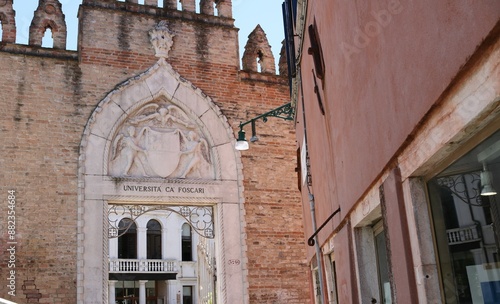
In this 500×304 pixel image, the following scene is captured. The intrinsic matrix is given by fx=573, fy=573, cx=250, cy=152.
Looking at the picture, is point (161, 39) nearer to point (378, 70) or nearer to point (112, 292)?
point (378, 70)

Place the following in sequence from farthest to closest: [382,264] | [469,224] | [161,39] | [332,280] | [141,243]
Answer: [141,243], [161,39], [332,280], [382,264], [469,224]

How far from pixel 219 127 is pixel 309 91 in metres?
4.44

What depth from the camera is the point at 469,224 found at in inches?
107

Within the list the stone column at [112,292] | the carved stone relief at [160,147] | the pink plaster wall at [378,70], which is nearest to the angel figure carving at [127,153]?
the carved stone relief at [160,147]

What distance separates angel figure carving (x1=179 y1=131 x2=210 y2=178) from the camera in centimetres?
1141

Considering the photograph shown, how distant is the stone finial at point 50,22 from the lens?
37.6 feet

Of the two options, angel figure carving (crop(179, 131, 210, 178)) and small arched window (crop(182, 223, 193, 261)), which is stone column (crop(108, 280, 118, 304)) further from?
angel figure carving (crop(179, 131, 210, 178))

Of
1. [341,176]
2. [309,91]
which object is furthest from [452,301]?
[309,91]

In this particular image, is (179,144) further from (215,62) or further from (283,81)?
(283,81)

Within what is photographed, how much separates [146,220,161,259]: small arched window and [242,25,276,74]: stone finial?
1870cm

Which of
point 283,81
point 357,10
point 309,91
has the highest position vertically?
point 283,81

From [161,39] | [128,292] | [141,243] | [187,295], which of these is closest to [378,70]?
[161,39]

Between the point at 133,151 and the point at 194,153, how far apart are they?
4.02ft

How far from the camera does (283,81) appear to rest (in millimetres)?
13148
